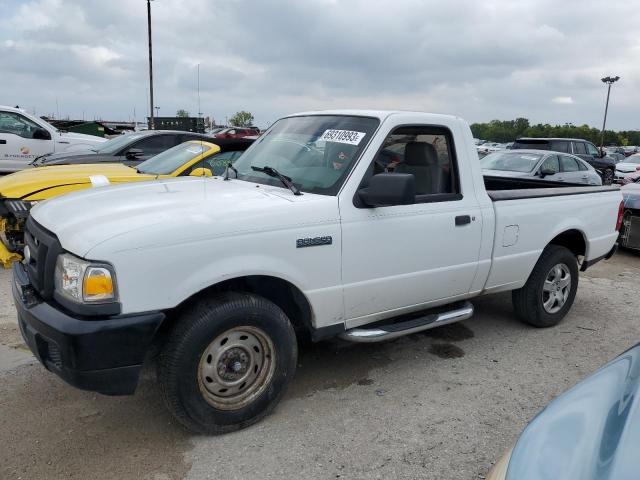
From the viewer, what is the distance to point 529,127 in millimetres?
81438

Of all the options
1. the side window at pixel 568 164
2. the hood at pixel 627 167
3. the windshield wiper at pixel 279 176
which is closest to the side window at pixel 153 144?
the windshield wiper at pixel 279 176

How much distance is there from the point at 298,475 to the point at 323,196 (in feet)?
5.29

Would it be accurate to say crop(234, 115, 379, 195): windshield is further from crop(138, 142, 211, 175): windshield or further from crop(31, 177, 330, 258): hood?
crop(138, 142, 211, 175): windshield

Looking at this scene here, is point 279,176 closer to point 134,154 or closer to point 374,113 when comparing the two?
point 374,113

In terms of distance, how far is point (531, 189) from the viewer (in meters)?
4.80

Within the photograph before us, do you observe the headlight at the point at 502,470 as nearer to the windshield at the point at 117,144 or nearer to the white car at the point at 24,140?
the windshield at the point at 117,144

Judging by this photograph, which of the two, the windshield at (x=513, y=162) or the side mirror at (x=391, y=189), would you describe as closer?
the side mirror at (x=391, y=189)

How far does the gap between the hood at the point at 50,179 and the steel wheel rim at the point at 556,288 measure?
14.8ft

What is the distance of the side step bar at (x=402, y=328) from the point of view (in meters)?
3.52

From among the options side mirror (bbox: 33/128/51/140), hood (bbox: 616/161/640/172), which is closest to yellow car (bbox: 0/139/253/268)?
side mirror (bbox: 33/128/51/140)

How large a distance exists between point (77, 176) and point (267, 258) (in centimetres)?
389

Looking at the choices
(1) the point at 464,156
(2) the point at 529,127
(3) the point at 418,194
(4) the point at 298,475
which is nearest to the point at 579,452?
(4) the point at 298,475

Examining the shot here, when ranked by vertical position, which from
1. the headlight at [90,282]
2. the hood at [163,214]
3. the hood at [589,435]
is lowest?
the hood at [589,435]

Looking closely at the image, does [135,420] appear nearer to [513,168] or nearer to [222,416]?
[222,416]
